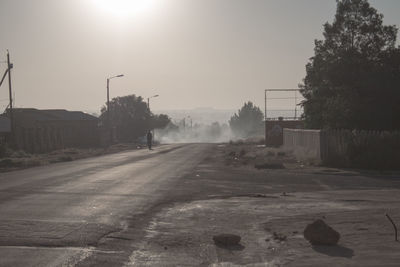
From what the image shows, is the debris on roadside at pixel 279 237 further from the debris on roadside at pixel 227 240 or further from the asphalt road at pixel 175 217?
the debris on roadside at pixel 227 240

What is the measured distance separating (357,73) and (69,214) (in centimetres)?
2620

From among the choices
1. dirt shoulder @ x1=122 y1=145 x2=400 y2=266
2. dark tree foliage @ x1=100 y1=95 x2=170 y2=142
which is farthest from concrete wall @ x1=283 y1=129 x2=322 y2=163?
dark tree foliage @ x1=100 y1=95 x2=170 y2=142

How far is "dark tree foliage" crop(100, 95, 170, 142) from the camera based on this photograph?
123000mm

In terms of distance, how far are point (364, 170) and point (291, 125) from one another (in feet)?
125

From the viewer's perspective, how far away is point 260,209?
560 inches

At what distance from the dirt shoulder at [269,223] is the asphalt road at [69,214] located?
615 mm

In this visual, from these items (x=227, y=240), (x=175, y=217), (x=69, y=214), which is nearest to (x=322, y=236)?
(x=227, y=240)

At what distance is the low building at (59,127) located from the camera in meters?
64.6

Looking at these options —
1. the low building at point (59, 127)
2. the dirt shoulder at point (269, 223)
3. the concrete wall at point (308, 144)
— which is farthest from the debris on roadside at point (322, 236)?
the low building at point (59, 127)

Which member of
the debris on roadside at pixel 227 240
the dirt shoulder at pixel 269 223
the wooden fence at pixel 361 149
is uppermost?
the wooden fence at pixel 361 149

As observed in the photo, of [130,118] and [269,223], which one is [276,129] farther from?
[130,118]

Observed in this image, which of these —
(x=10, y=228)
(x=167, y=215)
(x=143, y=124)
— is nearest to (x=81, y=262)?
(x=10, y=228)

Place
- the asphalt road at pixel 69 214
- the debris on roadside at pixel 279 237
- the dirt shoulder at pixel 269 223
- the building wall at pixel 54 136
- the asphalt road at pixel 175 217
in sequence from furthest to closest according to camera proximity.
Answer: the building wall at pixel 54 136 → the debris on roadside at pixel 279 237 → the asphalt road at pixel 69 214 → the asphalt road at pixel 175 217 → the dirt shoulder at pixel 269 223

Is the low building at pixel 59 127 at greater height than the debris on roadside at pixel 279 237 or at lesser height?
greater
